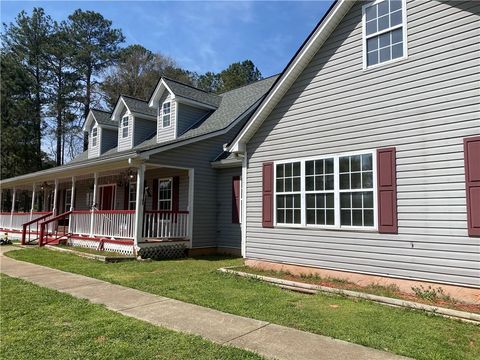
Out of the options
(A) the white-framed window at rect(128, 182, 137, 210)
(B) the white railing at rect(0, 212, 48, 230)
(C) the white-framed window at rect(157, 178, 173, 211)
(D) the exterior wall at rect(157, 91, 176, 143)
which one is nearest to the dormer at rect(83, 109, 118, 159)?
(B) the white railing at rect(0, 212, 48, 230)

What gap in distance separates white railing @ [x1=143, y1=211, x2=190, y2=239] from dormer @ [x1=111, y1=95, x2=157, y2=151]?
5.95m

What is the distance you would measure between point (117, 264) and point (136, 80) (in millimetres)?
29893

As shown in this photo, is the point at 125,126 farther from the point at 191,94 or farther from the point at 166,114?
the point at 191,94

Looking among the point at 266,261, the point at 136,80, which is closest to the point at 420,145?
the point at 266,261

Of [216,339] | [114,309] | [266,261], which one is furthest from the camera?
[266,261]

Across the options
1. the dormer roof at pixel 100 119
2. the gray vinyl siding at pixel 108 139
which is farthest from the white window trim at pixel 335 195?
the dormer roof at pixel 100 119

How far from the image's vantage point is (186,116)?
16.0 m

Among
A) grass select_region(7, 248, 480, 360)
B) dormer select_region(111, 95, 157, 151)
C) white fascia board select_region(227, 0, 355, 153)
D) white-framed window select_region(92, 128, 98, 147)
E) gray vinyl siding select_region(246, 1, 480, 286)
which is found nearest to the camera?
grass select_region(7, 248, 480, 360)

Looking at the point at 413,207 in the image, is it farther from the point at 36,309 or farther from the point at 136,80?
the point at 136,80

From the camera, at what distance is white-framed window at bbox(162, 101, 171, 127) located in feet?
52.9

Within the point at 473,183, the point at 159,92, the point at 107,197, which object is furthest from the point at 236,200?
the point at 107,197

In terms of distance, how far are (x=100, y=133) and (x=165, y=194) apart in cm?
768

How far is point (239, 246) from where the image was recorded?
43.1 feet

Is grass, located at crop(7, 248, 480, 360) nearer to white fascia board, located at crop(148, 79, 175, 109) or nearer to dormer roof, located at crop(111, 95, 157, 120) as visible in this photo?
white fascia board, located at crop(148, 79, 175, 109)
